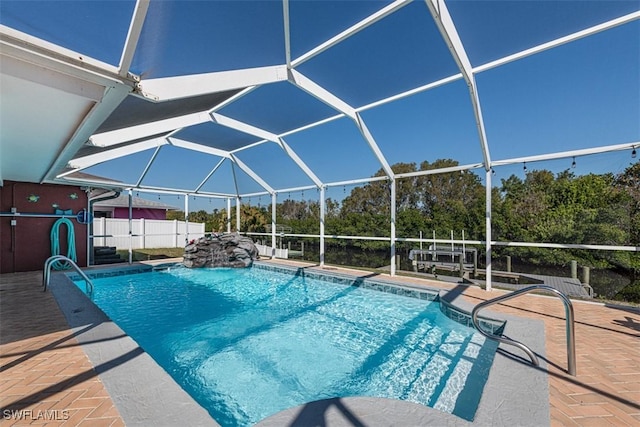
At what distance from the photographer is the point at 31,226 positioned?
9.52 metres

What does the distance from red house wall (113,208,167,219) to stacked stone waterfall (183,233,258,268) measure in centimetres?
1173

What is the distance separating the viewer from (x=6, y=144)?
16.0 feet

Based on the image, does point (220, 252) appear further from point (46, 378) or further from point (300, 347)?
point (46, 378)

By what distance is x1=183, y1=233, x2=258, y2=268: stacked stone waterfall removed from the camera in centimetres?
1192

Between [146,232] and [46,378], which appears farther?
[146,232]

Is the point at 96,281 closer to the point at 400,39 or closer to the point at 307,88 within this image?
the point at 307,88

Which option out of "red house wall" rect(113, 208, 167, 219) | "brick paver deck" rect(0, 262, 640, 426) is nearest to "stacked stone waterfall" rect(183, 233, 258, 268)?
"brick paver deck" rect(0, 262, 640, 426)

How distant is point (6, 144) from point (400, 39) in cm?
670

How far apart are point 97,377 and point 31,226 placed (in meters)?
10.0

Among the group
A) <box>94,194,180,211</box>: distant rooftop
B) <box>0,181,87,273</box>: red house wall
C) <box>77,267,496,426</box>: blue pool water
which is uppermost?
<box>94,194,180,211</box>: distant rooftop

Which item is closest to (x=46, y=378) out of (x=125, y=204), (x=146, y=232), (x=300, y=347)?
(x=300, y=347)

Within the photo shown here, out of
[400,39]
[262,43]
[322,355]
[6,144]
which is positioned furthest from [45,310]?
[400,39]

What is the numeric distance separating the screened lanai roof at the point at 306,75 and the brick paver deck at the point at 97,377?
8.81ft

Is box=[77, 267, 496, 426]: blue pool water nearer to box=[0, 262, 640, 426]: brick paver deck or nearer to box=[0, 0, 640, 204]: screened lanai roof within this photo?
box=[0, 262, 640, 426]: brick paver deck
